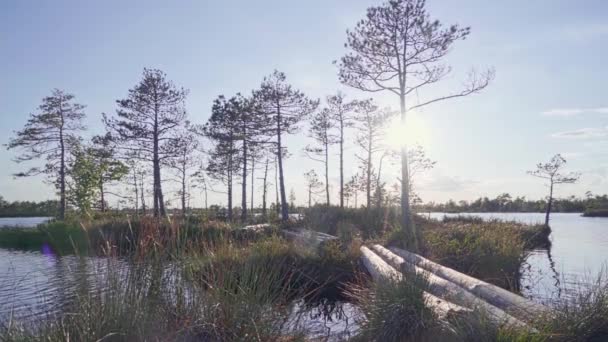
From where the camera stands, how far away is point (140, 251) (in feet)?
12.6

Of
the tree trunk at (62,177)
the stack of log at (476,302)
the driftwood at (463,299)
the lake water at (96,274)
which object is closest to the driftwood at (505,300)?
the stack of log at (476,302)

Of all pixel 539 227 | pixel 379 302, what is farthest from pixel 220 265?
pixel 539 227

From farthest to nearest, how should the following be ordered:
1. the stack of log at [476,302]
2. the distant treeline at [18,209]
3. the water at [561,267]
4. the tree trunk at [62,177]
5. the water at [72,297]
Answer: the distant treeline at [18,209]
the tree trunk at [62,177]
the water at [561,267]
the stack of log at [476,302]
the water at [72,297]

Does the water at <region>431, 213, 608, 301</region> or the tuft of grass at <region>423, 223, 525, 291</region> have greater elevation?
the tuft of grass at <region>423, 223, 525, 291</region>

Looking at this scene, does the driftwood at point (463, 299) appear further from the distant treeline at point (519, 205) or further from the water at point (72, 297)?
the distant treeline at point (519, 205)

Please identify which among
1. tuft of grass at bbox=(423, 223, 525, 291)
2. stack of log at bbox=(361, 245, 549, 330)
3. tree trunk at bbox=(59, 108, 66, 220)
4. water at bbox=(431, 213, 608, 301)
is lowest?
water at bbox=(431, 213, 608, 301)

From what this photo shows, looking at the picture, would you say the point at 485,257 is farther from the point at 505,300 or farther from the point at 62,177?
the point at 62,177

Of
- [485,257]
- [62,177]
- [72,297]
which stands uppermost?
[62,177]

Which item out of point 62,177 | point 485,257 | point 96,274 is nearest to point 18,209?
point 62,177

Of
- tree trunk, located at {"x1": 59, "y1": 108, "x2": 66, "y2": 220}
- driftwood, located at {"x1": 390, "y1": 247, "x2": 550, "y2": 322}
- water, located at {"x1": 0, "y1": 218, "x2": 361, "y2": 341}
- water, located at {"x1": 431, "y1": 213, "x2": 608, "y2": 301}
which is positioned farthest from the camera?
tree trunk, located at {"x1": 59, "y1": 108, "x2": 66, "y2": 220}

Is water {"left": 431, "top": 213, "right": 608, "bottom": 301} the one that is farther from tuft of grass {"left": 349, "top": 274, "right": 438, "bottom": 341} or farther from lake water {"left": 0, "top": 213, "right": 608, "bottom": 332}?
tuft of grass {"left": 349, "top": 274, "right": 438, "bottom": 341}

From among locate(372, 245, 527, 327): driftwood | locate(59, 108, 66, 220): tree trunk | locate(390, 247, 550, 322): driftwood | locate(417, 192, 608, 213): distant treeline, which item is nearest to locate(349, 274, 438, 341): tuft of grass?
locate(372, 245, 527, 327): driftwood

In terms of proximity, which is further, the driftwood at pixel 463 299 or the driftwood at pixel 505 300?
the driftwood at pixel 505 300

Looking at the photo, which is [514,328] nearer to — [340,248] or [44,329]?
[44,329]
